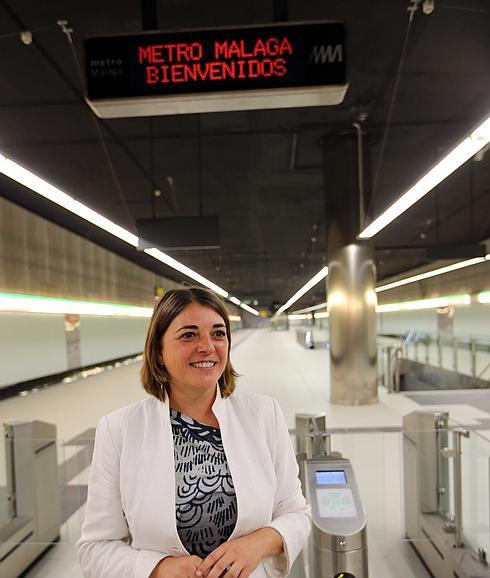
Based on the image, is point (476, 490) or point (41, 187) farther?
point (41, 187)

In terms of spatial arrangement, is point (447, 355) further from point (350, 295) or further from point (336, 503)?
point (336, 503)

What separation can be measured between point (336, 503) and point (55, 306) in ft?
40.1

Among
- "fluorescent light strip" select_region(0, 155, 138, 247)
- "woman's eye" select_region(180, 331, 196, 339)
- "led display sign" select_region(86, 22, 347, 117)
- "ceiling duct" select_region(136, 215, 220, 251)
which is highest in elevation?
"led display sign" select_region(86, 22, 347, 117)

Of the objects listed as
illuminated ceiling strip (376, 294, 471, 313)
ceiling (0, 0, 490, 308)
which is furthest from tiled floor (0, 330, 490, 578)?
illuminated ceiling strip (376, 294, 471, 313)

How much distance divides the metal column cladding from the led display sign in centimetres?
646

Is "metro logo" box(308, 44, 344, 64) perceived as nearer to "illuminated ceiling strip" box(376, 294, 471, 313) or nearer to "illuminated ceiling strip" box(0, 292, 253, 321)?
"illuminated ceiling strip" box(0, 292, 253, 321)

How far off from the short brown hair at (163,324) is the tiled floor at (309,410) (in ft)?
8.16

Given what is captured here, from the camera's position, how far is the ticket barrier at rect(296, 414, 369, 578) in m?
Answer: 2.33

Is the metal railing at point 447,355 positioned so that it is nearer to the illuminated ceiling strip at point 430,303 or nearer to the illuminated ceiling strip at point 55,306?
the illuminated ceiling strip at point 55,306

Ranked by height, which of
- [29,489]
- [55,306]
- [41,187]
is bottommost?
[29,489]

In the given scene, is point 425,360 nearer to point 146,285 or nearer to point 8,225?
point 8,225

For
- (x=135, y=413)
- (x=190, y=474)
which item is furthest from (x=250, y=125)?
(x=190, y=474)

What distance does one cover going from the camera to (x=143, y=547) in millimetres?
1372

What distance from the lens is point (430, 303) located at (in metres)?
27.6
